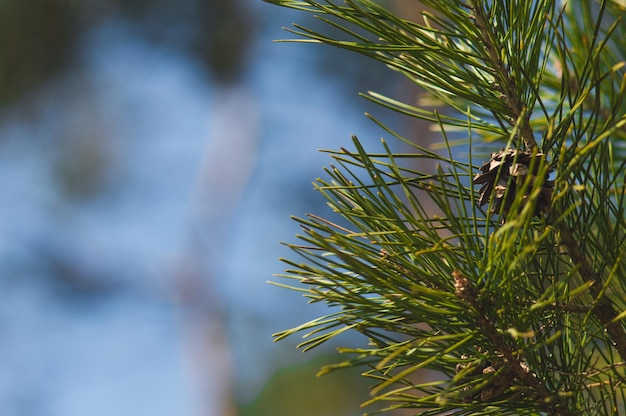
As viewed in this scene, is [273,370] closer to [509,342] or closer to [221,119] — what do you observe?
[221,119]

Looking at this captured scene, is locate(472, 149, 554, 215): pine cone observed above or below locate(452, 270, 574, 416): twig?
above

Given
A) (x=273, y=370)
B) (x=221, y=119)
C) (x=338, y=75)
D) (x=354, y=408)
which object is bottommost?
(x=354, y=408)

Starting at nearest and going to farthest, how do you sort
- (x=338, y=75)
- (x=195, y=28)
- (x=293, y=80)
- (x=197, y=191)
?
(x=197, y=191) < (x=195, y=28) < (x=338, y=75) < (x=293, y=80)

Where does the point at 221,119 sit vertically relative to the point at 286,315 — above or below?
above

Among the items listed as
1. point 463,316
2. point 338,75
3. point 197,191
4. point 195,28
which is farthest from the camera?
point 338,75

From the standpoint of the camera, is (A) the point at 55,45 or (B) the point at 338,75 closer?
(A) the point at 55,45

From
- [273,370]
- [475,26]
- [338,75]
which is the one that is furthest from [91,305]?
[475,26]

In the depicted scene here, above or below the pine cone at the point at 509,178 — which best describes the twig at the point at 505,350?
below
